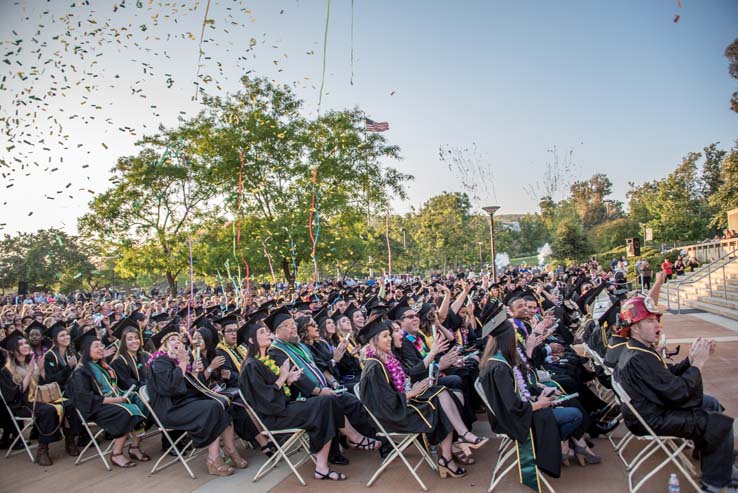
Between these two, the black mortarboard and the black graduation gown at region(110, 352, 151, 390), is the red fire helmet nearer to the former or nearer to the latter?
the black mortarboard

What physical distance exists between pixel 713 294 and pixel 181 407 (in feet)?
64.0

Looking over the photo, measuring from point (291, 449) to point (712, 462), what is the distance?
4.56 metres

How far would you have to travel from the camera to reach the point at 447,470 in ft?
17.2

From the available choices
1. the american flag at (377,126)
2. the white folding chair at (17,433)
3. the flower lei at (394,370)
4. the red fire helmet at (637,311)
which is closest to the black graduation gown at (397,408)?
the flower lei at (394,370)

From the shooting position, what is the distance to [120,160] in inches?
1129

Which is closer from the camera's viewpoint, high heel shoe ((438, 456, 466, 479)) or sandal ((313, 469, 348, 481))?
high heel shoe ((438, 456, 466, 479))

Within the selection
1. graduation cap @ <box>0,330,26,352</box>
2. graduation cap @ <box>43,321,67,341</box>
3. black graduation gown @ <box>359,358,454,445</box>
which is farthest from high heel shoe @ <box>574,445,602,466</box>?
graduation cap @ <box>43,321,67,341</box>

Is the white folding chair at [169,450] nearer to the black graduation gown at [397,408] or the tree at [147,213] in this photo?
the black graduation gown at [397,408]

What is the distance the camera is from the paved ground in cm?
491

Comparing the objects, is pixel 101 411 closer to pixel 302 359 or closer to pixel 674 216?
pixel 302 359

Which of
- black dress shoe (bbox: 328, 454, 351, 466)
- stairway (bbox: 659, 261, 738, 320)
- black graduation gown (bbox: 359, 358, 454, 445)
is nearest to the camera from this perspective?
black graduation gown (bbox: 359, 358, 454, 445)

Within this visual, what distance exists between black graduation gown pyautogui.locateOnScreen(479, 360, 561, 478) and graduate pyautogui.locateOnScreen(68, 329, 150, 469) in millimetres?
4384

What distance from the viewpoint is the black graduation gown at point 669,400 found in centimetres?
423

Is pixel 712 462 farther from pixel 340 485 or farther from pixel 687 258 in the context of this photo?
pixel 687 258
